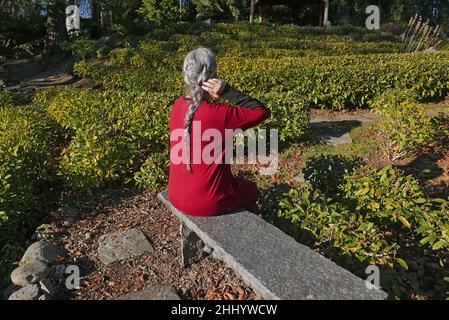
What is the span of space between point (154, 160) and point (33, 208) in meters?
1.46

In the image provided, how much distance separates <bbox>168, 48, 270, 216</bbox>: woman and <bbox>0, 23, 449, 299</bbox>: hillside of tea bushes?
613mm

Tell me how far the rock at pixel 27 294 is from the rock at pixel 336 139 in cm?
478

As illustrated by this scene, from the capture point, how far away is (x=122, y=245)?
3.44 metres

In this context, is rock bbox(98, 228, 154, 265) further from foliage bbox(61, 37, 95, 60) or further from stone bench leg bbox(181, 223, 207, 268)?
foliage bbox(61, 37, 95, 60)

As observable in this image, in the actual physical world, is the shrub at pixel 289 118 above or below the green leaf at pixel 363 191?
above

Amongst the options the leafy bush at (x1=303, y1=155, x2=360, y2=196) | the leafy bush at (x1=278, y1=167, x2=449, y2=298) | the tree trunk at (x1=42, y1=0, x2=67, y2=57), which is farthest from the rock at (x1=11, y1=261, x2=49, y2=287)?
the tree trunk at (x1=42, y1=0, x2=67, y2=57)

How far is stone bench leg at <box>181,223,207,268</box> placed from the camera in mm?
3078

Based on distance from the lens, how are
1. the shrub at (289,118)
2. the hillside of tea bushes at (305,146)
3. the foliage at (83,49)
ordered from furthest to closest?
1. the foliage at (83,49)
2. the shrub at (289,118)
3. the hillside of tea bushes at (305,146)

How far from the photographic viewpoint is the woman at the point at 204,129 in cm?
272

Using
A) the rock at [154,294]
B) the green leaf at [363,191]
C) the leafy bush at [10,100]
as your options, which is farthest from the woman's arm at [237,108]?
the leafy bush at [10,100]

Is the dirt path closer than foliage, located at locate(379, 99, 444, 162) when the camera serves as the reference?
No

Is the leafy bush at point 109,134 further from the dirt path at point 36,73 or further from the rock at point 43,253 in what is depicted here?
the dirt path at point 36,73

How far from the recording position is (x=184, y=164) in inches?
116
